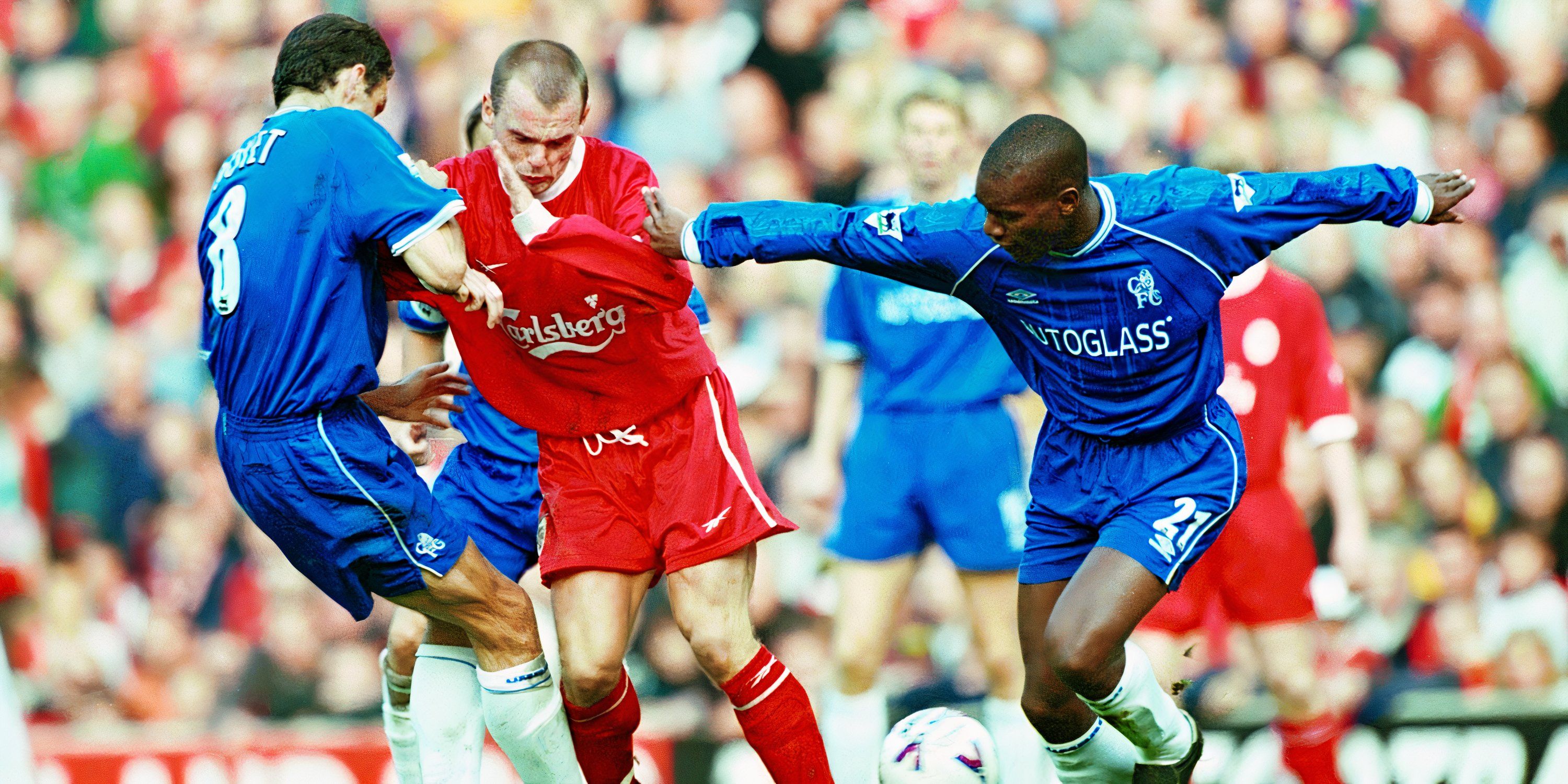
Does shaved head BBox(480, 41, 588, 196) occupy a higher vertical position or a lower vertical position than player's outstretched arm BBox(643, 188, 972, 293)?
higher

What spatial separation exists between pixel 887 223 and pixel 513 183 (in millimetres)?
979

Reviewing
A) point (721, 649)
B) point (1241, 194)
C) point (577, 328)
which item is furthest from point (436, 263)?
point (1241, 194)

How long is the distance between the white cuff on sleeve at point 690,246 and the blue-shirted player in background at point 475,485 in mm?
536

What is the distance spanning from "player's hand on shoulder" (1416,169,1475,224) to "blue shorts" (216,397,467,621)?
2.63 m

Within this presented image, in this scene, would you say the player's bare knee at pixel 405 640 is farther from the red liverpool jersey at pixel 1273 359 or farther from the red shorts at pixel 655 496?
the red liverpool jersey at pixel 1273 359

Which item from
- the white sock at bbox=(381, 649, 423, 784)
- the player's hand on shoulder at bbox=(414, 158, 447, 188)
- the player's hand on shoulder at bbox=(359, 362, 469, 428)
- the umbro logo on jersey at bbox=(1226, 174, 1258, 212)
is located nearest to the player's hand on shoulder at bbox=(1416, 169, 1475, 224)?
the umbro logo on jersey at bbox=(1226, 174, 1258, 212)

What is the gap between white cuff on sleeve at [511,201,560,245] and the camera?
3.91 m

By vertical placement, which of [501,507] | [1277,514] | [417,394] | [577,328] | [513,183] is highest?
[513,183]

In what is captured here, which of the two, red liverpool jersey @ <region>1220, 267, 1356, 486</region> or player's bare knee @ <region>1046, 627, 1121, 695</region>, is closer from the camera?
player's bare knee @ <region>1046, 627, 1121, 695</region>

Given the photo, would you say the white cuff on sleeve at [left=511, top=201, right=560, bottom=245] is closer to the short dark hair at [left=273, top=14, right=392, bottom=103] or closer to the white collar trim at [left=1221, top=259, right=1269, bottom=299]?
the short dark hair at [left=273, top=14, right=392, bottom=103]

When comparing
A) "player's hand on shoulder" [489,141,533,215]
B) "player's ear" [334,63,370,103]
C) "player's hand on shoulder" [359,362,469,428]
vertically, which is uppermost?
"player's ear" [334,63,370,103]

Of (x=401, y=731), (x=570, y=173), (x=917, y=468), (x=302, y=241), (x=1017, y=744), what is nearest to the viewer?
(x=302, y=241)

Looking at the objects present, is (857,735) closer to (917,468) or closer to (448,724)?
(917,468)

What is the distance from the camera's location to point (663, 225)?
389 cm
